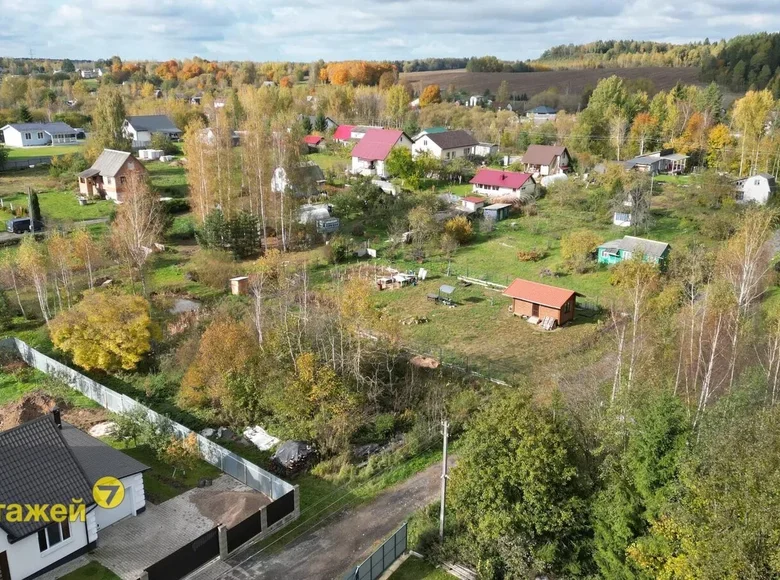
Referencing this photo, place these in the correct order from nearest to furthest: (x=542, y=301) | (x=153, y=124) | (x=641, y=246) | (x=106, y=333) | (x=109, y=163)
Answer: (x=106, y=333)
(x=542, y=301)
(x=641, y=246)
(x=109, y=163)
(x=153, y=124)

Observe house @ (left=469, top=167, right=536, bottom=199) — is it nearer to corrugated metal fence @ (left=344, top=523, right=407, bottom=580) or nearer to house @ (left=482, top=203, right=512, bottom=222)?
house @ (left=482, top=203, right=512, bottom=222)

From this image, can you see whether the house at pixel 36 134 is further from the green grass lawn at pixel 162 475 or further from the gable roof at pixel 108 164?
the green grass lawn at pixel 162 475

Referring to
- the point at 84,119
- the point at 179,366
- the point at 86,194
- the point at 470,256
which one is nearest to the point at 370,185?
the point at 470,256

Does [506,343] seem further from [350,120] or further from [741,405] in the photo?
[350,120]

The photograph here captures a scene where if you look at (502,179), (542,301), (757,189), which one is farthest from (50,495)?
(757,189)

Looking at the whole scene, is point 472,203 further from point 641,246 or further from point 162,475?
point 162,475

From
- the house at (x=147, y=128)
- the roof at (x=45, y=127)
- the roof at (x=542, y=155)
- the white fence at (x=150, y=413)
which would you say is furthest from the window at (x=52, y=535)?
the roof at (x=45, y=127)
